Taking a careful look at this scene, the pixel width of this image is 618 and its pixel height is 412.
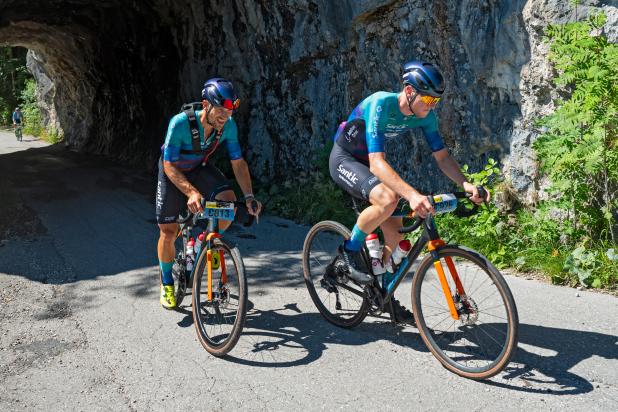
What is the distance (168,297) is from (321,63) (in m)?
5.82

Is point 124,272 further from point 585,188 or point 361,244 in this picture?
point 585,188

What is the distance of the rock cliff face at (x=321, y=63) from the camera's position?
711cm

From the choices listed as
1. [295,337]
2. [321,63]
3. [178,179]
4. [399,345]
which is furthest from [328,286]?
[321,63]

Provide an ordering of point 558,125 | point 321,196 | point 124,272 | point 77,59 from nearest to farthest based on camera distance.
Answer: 1. point 558,125
2. point 124,272
3. point 321,196
4. point 77,59

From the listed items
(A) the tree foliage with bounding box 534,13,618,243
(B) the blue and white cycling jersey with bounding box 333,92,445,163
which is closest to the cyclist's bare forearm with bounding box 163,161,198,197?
(B) the blue and white cycling jersey with bounding box 333,92,445,163

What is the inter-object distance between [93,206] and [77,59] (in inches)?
616

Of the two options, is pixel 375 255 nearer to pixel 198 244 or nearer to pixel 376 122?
pixel 376 122

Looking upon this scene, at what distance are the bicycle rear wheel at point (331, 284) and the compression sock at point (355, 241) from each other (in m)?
0.15

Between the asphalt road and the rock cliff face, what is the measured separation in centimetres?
230

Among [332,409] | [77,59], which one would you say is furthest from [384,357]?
[77,59]

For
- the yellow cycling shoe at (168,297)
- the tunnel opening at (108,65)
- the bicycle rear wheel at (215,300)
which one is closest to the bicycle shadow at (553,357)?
the bicycle rear wheel at (215,300)

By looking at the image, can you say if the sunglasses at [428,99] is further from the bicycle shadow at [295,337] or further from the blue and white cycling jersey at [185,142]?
the bicycle shadow at [295,337]

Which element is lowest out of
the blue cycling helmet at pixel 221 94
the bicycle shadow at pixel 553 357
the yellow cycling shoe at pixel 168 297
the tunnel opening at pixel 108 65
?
the bicycle shadow at pixel 553 357

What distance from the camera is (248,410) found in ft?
12.3
